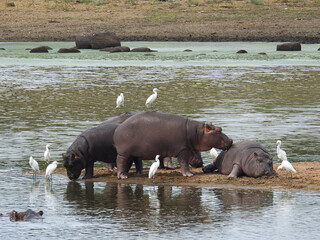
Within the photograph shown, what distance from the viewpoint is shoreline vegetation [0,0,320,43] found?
191ft

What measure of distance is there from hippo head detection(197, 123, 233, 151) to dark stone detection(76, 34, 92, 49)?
1548 inches

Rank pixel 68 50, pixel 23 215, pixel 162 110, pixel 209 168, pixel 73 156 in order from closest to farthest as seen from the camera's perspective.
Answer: pixel 23 215 < pixel 73 156 < pixel 209 168 < pixel 162 110 < pixel 68 50

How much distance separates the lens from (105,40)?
176 ft

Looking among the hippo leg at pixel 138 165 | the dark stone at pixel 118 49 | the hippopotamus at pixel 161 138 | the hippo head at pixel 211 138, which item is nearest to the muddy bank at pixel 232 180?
the hippo leg at pixel 138 165

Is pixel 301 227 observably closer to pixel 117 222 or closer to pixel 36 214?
pixel 117 222

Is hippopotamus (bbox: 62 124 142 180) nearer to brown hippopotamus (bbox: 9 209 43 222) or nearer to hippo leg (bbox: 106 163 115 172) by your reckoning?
hippo leg (bbox: 106 163 115 172)

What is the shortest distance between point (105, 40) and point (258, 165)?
39.2m

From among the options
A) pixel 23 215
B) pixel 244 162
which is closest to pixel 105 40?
pixel 244 162

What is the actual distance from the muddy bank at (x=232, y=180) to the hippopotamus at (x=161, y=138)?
270mm

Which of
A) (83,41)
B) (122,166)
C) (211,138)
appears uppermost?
(211,138)

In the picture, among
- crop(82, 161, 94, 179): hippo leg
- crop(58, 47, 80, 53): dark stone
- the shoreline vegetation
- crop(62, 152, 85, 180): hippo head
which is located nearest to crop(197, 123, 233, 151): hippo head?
crop(82, 161, 94, 179): hippo leg

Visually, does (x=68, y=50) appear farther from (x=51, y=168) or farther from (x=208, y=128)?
(x=51, y=168)

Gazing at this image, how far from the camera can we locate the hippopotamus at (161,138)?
15.7 meters

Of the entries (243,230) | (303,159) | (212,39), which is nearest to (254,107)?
(303,159)
